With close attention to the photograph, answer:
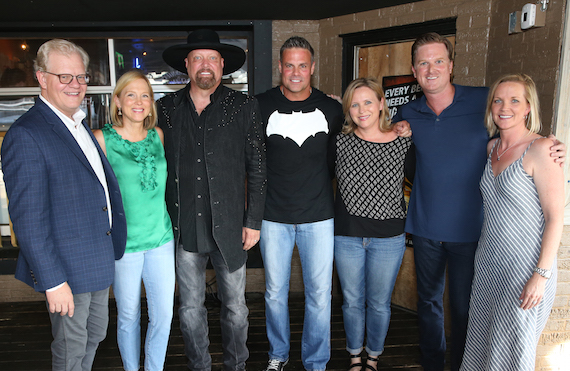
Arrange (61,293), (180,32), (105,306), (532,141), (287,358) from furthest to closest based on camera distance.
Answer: (180,32), (287,358), (105,306), (532,141), (61,293)

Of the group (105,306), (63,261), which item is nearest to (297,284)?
(105,306)

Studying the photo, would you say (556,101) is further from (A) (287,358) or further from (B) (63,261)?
(B) (63,261)

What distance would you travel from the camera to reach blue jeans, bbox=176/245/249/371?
2418 millimetres

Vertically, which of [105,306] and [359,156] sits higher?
[359,156]

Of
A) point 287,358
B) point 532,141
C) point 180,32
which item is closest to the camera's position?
point 532,141

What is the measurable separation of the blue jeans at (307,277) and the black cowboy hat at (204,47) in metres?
1.06

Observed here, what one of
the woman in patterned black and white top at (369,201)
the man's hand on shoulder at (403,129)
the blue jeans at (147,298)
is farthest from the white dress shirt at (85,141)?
the man's hand on shoulder at (403,129)

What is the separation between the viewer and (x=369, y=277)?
8.21ft

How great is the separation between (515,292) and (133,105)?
6.80ft

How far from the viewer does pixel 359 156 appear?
243 cm

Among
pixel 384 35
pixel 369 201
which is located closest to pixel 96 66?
pixel 384 35

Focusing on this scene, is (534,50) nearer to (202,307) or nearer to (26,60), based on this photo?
(202,307)

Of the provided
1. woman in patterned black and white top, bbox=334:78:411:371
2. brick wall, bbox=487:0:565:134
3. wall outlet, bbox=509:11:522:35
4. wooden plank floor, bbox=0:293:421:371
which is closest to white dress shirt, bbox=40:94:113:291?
A: woman in patterned black and white top, bbox=334:78:411:371

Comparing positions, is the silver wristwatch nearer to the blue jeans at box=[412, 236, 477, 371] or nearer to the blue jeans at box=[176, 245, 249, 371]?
the blue jeans at box=[412, 236, 477, 371]
